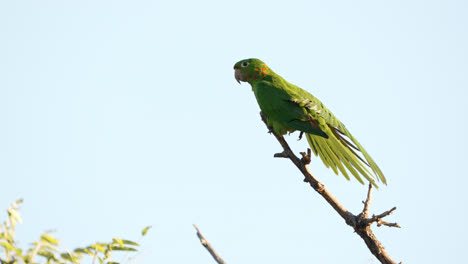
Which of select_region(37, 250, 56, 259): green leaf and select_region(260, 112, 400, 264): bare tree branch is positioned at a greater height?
select_region(260, 112, 400, 264): bare tree branch

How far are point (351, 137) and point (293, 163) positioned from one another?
0.86 meters

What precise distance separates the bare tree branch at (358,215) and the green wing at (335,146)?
0.43 metres

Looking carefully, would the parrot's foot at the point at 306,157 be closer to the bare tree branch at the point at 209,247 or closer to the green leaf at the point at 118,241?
the bare tree branch at the point at 209,247

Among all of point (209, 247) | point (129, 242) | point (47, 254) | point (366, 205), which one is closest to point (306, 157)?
point (366, 205)

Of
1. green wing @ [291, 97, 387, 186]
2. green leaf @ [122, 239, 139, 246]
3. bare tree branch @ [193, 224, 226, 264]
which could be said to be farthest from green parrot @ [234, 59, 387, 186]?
green leaf @ [122, 239, 139, 246]

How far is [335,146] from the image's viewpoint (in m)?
4.98

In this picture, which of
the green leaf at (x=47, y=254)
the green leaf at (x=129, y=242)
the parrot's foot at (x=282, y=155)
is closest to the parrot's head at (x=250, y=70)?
the parrot's foot at (x=282, y=155)

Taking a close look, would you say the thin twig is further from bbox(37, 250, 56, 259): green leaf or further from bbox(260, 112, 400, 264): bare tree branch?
bbox(37, 250, 56, 259): green leaf

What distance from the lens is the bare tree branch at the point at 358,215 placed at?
3842 mm

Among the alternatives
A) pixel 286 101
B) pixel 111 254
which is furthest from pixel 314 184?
pixel 111 254

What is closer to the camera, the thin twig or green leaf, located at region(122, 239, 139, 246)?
green leaf, located at region(122, 239, 139, 246)

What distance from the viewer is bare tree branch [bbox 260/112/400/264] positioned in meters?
3.84

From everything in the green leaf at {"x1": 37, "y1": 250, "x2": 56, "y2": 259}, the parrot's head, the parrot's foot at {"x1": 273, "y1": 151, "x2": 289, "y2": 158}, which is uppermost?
the parrot's head

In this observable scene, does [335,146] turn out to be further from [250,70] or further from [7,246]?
[7,246]
